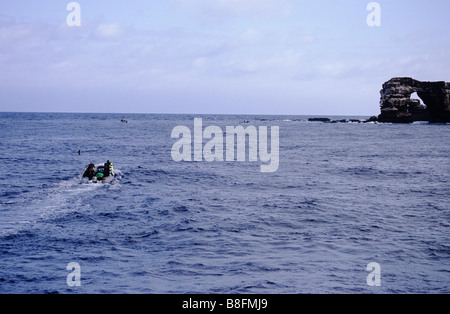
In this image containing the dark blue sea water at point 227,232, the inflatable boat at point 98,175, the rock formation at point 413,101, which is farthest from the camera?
Result: the rock formation at point 413,101

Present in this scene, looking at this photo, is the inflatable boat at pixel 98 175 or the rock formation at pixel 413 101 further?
the rock formation at pixel 413 101

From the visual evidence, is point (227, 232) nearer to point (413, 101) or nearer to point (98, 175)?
point (98, 175)

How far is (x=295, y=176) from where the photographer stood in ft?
125

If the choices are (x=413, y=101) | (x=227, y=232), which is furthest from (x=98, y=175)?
(x=413, y=101)

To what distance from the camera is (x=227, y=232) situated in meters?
19.8

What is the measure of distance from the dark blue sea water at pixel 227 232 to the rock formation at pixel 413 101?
93888 mm

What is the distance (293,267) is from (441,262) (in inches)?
252

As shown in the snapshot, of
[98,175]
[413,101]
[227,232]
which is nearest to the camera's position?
[227,232]

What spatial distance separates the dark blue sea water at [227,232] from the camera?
14.0 meters

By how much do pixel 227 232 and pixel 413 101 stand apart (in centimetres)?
12688

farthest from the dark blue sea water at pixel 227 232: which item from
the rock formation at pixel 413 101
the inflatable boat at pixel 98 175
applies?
the rock formation at pixel 413 101

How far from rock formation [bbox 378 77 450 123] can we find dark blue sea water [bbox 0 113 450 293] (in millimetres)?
93888

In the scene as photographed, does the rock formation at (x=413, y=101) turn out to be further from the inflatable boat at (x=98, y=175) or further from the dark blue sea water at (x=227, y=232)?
the inflatable boat at (x=98, y=175)
